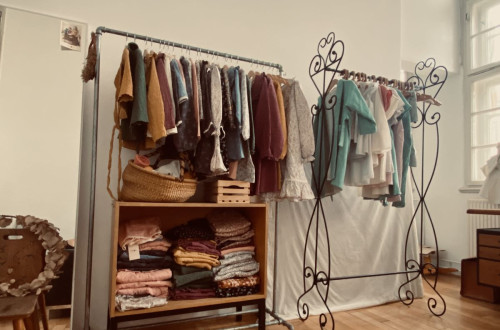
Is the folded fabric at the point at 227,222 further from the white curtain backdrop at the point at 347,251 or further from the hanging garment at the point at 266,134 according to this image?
the white curtain backdrop at the point at 347,251

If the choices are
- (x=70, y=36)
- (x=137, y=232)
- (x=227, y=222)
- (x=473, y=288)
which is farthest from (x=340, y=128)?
(x=473, y=288)

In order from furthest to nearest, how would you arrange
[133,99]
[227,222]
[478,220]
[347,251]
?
[478,220]
[347,251]
[227,222]
[133,99]

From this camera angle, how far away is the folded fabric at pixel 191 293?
6.46ft

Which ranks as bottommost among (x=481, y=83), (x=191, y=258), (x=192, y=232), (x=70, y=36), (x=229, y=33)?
(x=191, y=258)

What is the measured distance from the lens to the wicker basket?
1785 mm

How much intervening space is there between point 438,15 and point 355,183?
285 centimetres

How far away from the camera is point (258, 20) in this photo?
8.76ft

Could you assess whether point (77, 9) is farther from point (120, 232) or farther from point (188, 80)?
point (120, 232)

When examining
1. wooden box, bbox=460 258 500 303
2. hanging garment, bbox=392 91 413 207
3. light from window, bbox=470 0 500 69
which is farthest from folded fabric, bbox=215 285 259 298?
light from window, bbox=470 0 500 69

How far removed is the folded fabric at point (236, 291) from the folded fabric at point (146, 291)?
31 centimetres

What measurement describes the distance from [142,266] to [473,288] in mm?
2834

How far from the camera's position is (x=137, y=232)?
6.37 feet

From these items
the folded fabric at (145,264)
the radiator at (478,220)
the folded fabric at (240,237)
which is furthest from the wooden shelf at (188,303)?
the radiator at (478,220)

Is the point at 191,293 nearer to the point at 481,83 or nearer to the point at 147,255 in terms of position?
→ the point at 147,255
